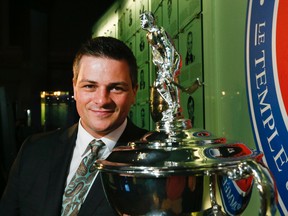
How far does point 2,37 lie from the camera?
12.6ft

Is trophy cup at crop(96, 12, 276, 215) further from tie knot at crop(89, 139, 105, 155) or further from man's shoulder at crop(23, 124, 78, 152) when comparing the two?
man's shoulder at crop(23, 124, 78, 152)

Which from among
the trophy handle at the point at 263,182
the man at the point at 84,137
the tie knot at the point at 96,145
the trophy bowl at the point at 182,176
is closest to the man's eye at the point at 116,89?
the man at the point at 84,137

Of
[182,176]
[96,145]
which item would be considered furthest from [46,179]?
[182,176]

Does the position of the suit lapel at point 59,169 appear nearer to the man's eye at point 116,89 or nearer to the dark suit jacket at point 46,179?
the dark suit jacket at point 46,179

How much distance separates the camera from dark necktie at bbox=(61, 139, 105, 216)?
2.71ft

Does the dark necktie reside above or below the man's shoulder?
below

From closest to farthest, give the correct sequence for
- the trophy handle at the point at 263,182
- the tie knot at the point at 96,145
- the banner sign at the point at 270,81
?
the trophy handle at the point at 263,182 → the banner sign at the point at 270,81 → the tie knot at the point at 96,145

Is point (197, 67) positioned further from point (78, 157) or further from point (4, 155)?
point (4, 155)

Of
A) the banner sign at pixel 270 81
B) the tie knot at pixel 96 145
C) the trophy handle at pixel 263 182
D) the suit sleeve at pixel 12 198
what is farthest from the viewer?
the suit sleeve at pixel 12 198

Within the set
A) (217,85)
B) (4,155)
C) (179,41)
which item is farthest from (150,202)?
(4,155)

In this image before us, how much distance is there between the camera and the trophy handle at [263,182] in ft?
1.59

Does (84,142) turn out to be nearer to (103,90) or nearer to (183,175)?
(103,90)

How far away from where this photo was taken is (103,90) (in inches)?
30.8

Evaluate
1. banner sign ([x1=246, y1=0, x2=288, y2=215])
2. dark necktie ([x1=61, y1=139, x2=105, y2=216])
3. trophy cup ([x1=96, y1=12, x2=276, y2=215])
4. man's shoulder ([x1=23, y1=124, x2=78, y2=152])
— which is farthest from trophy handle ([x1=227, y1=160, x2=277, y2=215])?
man's shoulder ([x1=23, y1=124, x2=78, y2=152])
